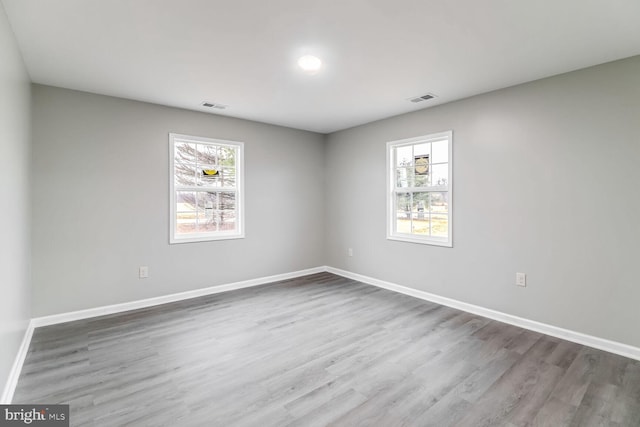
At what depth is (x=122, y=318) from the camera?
337 cm

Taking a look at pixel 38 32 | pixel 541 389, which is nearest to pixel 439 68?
pixel 541 389

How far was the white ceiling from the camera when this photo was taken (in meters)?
1.97

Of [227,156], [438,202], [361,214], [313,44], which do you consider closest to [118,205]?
[227,156]

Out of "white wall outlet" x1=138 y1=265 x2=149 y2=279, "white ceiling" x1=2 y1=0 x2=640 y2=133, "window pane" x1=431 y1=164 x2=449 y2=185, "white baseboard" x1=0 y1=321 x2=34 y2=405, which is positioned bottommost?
"white baseboard" x1=0 y1=321 x2=34 y2=405

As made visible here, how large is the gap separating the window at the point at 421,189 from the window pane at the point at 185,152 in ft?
8.99

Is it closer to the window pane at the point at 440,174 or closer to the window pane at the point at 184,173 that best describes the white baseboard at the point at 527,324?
the window pane at the point at 440,174

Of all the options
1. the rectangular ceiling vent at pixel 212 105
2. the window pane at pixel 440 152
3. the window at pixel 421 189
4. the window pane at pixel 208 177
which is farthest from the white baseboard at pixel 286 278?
the rectangular ceiling vent at pixel 212 105

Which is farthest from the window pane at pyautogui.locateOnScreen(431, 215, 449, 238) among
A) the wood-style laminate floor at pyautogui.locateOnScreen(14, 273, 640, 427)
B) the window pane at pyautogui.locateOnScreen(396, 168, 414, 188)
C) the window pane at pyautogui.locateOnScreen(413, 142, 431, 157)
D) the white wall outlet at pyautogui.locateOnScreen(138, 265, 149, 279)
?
the white wall outlet at pyautogui.locateOnScreen(138, 265, 149, 279)

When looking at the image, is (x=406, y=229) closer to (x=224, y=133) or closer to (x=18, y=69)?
(x=224, y=133)

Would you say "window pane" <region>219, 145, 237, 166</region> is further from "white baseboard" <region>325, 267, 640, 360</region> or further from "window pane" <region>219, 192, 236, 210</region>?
"white baseboard" <region>325, 267, 640, 360</region>

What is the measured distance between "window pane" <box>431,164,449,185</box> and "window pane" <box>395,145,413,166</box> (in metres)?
0.38

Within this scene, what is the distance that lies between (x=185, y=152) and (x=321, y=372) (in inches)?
129

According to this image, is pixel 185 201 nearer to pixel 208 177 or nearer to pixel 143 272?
pixel 208 177

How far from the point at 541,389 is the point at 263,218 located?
12.4 ft
